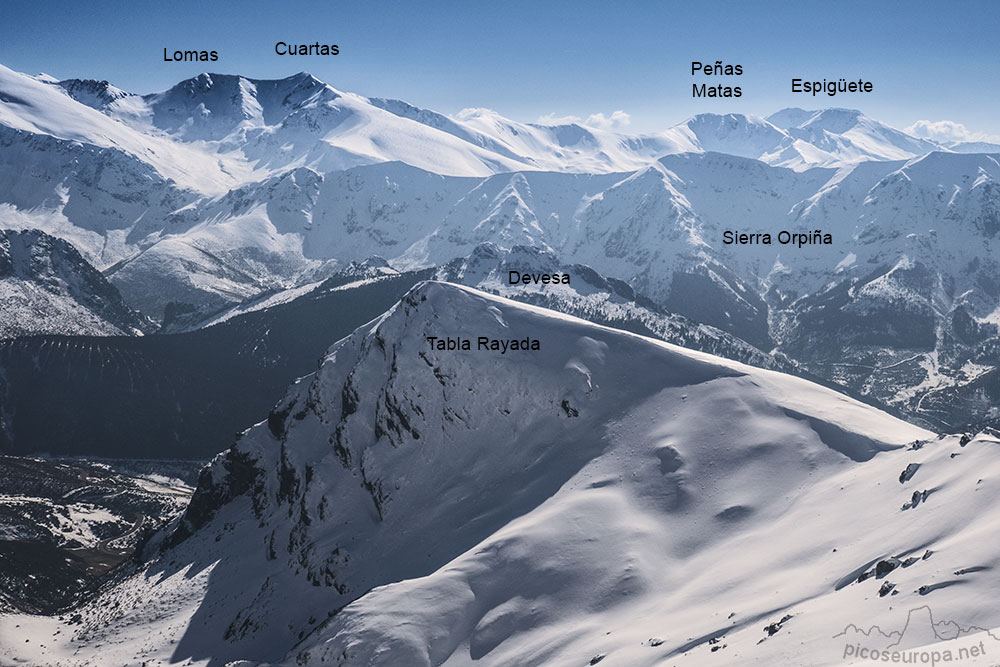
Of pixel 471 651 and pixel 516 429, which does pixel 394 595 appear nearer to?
pixel 471 651

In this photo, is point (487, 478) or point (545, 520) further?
point (487, 478)

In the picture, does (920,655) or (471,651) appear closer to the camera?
(920,655)

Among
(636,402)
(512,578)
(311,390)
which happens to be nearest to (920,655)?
(512,578)

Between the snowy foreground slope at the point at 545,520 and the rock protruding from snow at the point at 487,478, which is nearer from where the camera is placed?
the snowy foreground slope at the point at 545,520

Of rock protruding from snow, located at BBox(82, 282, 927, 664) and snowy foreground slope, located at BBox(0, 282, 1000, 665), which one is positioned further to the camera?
rock protruding from snow, located at BBox(82, 282, 927, 664)

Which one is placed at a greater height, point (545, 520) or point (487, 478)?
point (487, 478)

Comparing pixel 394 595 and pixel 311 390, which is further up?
pixel 311 390

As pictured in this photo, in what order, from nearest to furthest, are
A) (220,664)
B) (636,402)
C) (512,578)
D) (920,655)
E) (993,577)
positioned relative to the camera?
(920,655) → (993,577) → (512,578) → (220,664) → (636,402)

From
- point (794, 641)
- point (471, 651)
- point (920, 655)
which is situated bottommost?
point (471, 651)
